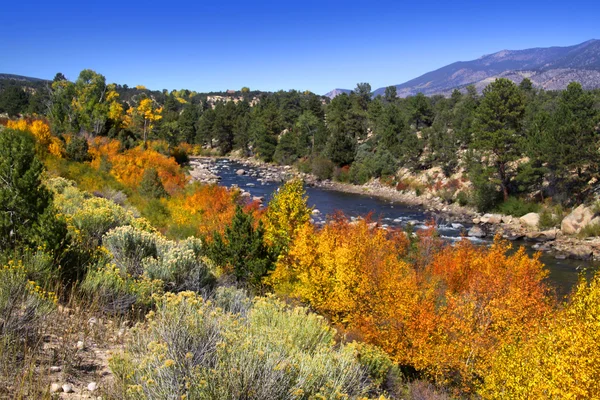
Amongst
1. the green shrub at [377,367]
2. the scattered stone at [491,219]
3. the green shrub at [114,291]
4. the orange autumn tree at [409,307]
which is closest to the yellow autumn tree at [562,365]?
the green shrub at [377,367]

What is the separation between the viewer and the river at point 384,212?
28005 millimetres

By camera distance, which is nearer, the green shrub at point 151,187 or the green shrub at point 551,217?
the green shrub at point 151,187

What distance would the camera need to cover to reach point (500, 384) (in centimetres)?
1058

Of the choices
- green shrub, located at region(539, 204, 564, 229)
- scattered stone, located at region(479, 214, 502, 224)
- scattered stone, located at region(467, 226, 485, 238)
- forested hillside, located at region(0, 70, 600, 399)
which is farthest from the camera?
scattered stone, located at region(479, 214, 502, 224)

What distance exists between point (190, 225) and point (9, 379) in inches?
792

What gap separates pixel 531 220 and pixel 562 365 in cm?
3552

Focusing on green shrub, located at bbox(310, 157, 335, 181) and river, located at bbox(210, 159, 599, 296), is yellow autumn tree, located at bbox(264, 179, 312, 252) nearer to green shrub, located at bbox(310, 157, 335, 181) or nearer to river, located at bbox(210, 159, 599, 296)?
river, located at bbox(210, 159, 599, 296)

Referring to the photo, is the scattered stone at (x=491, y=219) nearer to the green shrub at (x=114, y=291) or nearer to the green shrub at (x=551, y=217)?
the green shrub at (x=551, y=217)

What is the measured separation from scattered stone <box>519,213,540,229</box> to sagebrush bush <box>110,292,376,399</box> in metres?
38.8

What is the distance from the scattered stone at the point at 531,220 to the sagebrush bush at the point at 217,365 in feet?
127

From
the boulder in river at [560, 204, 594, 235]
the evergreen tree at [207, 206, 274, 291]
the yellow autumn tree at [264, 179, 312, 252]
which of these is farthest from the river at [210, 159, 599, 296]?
the evergreen tree at [207, 206, 274, 291]

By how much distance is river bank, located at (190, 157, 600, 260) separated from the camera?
3228 centimetres

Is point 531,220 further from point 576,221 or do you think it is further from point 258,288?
point 258,288

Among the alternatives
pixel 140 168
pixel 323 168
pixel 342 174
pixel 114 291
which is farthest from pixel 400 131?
pixel 114 291
